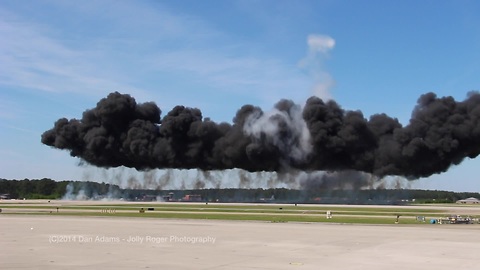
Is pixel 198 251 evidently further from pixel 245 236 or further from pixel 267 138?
pixel 267 138

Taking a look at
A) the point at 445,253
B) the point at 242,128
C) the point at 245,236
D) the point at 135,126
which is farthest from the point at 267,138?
the point at 445,253

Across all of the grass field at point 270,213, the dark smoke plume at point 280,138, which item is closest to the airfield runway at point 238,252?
the grass field at point 270,213

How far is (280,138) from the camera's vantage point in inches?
4375

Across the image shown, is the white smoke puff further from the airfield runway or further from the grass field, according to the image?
the airfield runway

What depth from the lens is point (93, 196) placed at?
498 ft

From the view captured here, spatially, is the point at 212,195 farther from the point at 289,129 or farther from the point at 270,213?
the point at 270,213

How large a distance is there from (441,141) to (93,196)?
321 feet

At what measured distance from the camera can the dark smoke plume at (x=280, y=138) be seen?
99.3 meters

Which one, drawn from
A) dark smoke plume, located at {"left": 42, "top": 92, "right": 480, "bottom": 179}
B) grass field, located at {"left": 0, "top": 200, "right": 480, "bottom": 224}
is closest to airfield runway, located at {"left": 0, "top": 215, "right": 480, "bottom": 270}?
grass field, located at {"left": 0, "top": 200, "right": 480, "bottom": 224}

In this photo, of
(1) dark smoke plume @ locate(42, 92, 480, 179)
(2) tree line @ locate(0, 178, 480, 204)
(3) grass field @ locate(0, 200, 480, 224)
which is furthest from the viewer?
(2) tree line @ locate(0, 178, 480, 204)

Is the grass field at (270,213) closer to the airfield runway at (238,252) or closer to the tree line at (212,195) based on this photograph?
the airfield runway at (238,252)

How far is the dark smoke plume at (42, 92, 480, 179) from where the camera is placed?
99.3m

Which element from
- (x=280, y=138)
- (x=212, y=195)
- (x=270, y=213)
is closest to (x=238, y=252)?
(x=270, y=213)

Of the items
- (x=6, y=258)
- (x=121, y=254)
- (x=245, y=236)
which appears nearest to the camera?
(x=6, y=258)
